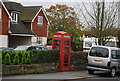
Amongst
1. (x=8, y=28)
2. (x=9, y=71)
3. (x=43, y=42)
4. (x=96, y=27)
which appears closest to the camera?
(x=9, y=71)

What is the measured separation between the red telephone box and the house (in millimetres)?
18508

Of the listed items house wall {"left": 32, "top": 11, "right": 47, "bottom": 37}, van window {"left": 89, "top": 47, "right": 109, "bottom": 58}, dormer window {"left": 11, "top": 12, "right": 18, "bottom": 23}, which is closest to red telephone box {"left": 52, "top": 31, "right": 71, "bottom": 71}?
van window {"left": 89, "top": 47, "right": 109, "bottom": 58}

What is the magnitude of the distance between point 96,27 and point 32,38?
20.2 meters

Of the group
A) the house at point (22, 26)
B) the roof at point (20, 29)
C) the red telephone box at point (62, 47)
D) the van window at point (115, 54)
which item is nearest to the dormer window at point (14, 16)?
the house at point (22, 26)

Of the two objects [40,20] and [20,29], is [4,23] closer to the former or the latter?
[20,29]

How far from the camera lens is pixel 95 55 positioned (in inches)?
644

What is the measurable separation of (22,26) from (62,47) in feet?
78.9

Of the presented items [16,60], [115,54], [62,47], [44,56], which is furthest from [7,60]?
[115,54]

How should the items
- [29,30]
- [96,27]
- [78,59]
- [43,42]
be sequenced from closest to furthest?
[78,59]
[96,27]
[29,30]
[43,42]

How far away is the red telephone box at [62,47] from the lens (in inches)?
667

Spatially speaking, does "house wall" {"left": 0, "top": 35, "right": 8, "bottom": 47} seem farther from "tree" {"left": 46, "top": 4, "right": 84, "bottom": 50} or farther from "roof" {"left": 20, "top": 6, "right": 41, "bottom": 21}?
"tree" {"left": 46, "top": 4, "right": 84, "bottom": 50}

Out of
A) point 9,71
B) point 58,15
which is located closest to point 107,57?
point 9,71

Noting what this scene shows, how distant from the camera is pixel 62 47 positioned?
1692 centimetres

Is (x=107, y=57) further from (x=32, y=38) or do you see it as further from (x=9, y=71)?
(x=32, y=38)
